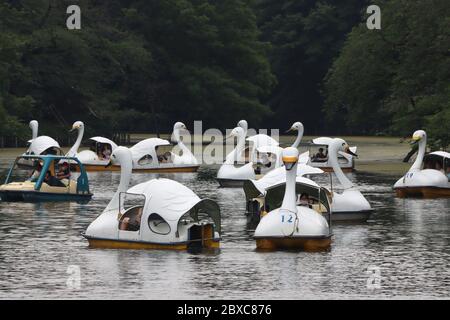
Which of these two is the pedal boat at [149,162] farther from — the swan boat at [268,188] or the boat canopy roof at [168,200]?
the boat canopy roof at [168,200]

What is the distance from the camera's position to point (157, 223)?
108ft

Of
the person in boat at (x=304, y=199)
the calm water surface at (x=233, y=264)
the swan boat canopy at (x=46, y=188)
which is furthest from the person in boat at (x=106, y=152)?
the person in boat at (x=304, y=199)

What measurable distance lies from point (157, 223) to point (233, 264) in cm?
284

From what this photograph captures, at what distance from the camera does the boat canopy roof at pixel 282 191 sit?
36469mm

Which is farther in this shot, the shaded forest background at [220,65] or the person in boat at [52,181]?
the shaded forest background at [220,65]

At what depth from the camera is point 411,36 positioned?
71.1 metres

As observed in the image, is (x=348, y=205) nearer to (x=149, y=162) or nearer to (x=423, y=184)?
(x=423, y=184)

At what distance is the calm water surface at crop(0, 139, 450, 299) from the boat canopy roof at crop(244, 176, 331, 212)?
1038 millimetres

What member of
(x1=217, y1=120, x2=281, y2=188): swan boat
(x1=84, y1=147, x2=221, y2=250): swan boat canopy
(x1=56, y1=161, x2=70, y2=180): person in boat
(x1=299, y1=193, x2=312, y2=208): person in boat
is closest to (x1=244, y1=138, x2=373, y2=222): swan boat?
(x1=299, y1=193, x2=312, y2=208): person in boat

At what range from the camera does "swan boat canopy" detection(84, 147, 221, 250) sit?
3200cm

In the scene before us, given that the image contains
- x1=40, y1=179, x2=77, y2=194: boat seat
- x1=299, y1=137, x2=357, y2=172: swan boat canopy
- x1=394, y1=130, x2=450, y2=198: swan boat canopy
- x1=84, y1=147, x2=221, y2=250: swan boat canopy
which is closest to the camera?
x1=84, y1=147, x2=221, y2=250: swan boat canopy

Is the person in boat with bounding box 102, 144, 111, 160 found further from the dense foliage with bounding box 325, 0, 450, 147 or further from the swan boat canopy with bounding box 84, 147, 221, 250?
the swan boat canopy with bounding box 84, 147, 221, 250

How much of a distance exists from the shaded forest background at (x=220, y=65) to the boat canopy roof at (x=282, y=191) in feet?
75.1

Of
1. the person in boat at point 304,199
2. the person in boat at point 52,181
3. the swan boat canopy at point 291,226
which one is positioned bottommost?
the swan boat canopy at point 291,226
